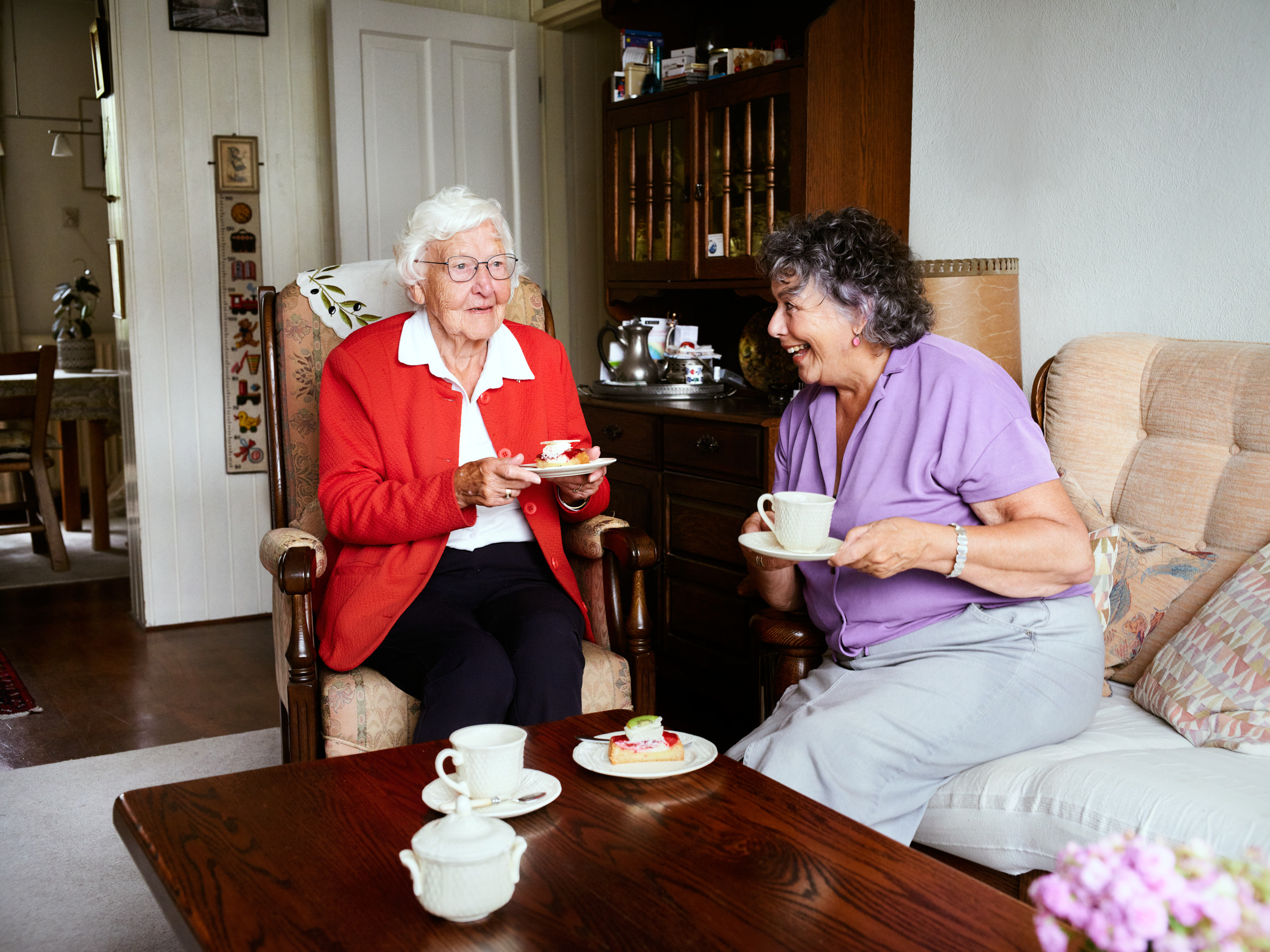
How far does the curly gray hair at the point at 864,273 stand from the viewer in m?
1.70

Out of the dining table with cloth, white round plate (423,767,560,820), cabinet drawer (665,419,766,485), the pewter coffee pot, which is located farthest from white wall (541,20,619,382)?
white round plate (423,767,560,820)

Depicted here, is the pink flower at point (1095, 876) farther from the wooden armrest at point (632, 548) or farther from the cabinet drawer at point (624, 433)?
the cabinet drawer at point (624, 433)

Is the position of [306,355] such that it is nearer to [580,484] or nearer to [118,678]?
[580,484]

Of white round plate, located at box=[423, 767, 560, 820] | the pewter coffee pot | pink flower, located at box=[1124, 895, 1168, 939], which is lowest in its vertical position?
white round plate, located at box=[423, 767, 560, 820]

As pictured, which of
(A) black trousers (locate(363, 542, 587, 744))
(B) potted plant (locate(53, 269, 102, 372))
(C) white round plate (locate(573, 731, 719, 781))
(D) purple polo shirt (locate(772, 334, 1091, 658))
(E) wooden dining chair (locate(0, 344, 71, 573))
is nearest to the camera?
(C) white round plate (locate(573, 731, 719, 781))

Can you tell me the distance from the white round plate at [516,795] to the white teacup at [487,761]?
0.01m

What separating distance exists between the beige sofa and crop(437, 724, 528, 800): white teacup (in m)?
0.69

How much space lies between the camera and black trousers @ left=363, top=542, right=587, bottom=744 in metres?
1.70

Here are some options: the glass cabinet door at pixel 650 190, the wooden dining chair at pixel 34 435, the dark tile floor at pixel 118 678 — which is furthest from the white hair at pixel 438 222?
the wooden dining chair at pixel 34 435

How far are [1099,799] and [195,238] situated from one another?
3.52 meters

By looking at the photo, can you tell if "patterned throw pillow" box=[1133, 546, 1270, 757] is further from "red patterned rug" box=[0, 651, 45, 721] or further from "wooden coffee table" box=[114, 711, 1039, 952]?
"red patterned rug" box=[0, 651, 45, 721]

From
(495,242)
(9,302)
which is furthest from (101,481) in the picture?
(495,242)

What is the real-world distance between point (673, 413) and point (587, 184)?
1.93m

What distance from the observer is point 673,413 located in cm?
284
